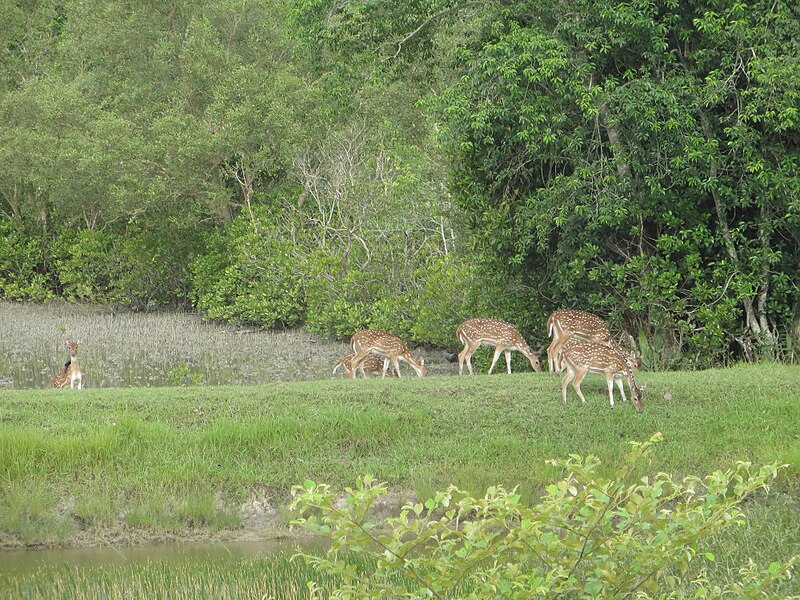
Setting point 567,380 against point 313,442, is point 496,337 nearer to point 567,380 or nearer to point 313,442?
point 567,380

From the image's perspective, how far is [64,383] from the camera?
1557 centimetres

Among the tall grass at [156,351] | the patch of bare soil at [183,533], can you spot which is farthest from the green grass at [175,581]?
the tall grass at [156,351]

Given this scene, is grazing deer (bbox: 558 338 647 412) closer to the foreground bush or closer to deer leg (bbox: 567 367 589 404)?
deer leg (bbox: 567 367 589 404)

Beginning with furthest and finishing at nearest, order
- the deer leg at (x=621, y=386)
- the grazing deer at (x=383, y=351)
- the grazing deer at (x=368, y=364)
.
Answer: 1. the grazing deer at (x=368, y=364)
2. the grazing deer at (x=383, y=351)
3. the deer leg at (x=621, y=386)

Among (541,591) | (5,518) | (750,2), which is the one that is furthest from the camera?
(750,2)

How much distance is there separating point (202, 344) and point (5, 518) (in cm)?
1317

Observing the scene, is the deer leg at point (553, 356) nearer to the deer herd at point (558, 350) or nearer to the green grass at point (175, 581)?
the deer herd at point (558, 350)

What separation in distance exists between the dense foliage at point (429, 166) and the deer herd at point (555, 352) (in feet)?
3.66

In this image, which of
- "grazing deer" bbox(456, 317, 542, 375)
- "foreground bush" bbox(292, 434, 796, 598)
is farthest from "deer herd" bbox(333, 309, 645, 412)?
"foreground bush" bbox(292, 434, 796, 598)

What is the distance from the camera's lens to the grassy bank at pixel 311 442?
10.4m

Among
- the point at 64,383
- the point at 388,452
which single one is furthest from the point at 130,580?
the point at 64,383

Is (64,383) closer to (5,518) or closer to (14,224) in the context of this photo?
(5,518)

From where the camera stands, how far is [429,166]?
848 inches

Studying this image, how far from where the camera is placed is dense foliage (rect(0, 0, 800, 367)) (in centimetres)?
1438
